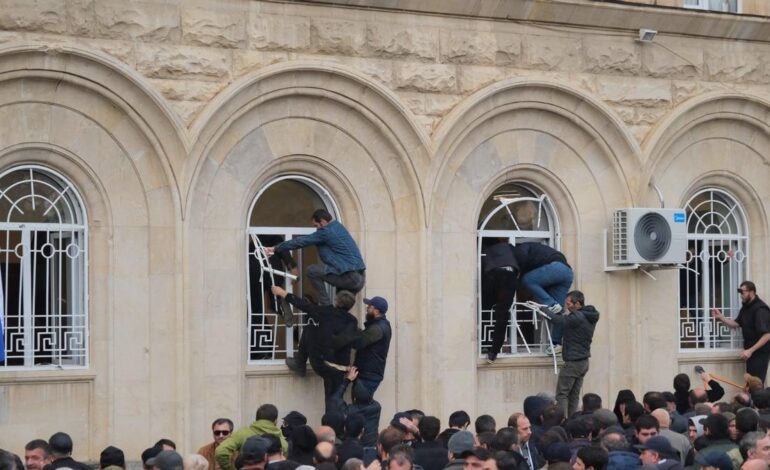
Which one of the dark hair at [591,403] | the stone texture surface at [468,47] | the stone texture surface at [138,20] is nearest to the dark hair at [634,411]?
the dark hair at [591,403]

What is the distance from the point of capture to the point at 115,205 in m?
17.7

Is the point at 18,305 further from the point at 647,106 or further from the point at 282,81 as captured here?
the point at 647,106

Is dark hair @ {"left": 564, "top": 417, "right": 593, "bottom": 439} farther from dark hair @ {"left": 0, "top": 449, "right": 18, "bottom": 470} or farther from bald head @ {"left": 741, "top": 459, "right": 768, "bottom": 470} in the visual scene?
dark hair @ {"left": 0, "top": 449, "right": 18, "bottom": 470}

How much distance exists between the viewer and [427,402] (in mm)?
19297

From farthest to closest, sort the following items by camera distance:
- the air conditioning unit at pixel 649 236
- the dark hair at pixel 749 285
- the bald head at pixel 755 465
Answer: the dark hair at pixel 749 285, the air conditioning unit at pixel 649 236, the bald head at pixel 755 465

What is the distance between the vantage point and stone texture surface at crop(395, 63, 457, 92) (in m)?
19.2

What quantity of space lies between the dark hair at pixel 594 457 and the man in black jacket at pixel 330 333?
5.80 meters

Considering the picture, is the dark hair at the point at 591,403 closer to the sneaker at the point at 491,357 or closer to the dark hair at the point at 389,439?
the sneaker at the point at 491,357

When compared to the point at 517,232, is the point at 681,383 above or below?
below

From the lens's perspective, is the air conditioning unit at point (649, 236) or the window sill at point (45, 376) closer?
the window sill at point (45, 376)

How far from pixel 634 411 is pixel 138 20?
6282 mm

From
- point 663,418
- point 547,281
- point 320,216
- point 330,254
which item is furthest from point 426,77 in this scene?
point 663,418

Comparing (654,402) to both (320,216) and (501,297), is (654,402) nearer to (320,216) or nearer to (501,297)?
(501,297)

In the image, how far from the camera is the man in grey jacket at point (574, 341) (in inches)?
765
